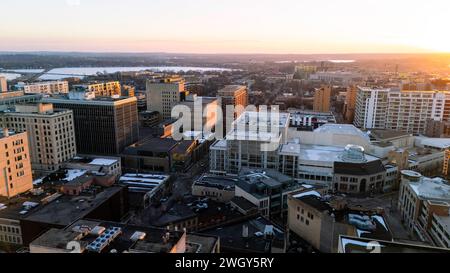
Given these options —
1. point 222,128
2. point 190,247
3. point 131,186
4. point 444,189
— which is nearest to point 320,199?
point 444,189

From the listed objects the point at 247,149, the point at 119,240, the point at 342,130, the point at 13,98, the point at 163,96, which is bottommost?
the point at 247,149

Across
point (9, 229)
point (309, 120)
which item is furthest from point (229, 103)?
point (9, 229)

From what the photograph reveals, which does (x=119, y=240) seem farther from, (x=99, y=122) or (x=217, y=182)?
(x=99, y=122)

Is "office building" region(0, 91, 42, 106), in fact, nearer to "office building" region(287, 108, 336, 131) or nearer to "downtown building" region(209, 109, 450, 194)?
"downtown building" region(209, 109, 450, 194)

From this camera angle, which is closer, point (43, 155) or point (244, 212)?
point (244, 212)

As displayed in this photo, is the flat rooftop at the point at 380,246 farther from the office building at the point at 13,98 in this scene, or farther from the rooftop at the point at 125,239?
the office building at the point at 13,98

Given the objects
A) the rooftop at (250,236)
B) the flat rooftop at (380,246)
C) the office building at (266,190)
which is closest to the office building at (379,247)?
the flat rooftop at (380,246)

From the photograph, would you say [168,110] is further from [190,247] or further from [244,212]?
[190,247]
